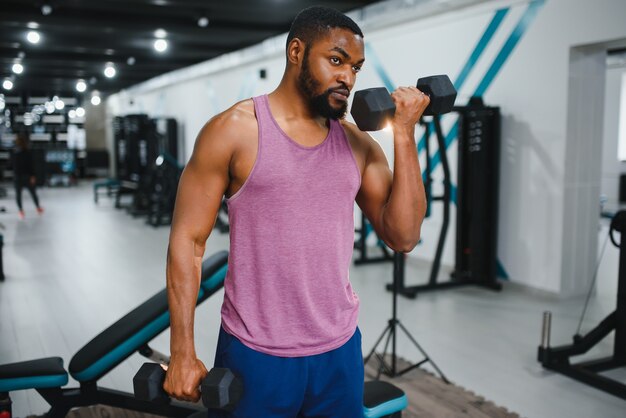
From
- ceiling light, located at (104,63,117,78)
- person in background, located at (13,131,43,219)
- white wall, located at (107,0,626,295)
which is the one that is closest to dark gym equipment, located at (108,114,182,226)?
ceiling light, located at (104,63,117,78)

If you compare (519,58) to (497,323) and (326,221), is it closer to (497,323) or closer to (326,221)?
(497,323)

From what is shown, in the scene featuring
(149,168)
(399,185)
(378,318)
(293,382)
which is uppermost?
(399,185)

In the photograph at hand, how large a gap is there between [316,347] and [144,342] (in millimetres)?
1336

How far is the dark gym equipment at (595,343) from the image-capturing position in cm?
298

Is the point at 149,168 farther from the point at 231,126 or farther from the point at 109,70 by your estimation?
the point at 231,126

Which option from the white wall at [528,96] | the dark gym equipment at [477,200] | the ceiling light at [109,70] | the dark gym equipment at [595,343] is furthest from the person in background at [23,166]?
the dark gym equipment at [595,343]

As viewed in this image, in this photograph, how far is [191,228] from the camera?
1.17m

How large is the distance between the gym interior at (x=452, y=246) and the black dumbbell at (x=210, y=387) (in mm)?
1077

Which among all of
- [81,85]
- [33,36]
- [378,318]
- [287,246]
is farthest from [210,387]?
[81,85]

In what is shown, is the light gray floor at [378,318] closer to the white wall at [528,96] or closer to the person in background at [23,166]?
the white wall at [528,96]

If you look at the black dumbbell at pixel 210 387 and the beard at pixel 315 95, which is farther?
the beard at pixel 315 95

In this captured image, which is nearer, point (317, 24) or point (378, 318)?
point (317, 24)

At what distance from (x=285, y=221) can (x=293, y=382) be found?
1.07 ft

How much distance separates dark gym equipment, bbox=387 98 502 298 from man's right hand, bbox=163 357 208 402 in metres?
3.56
